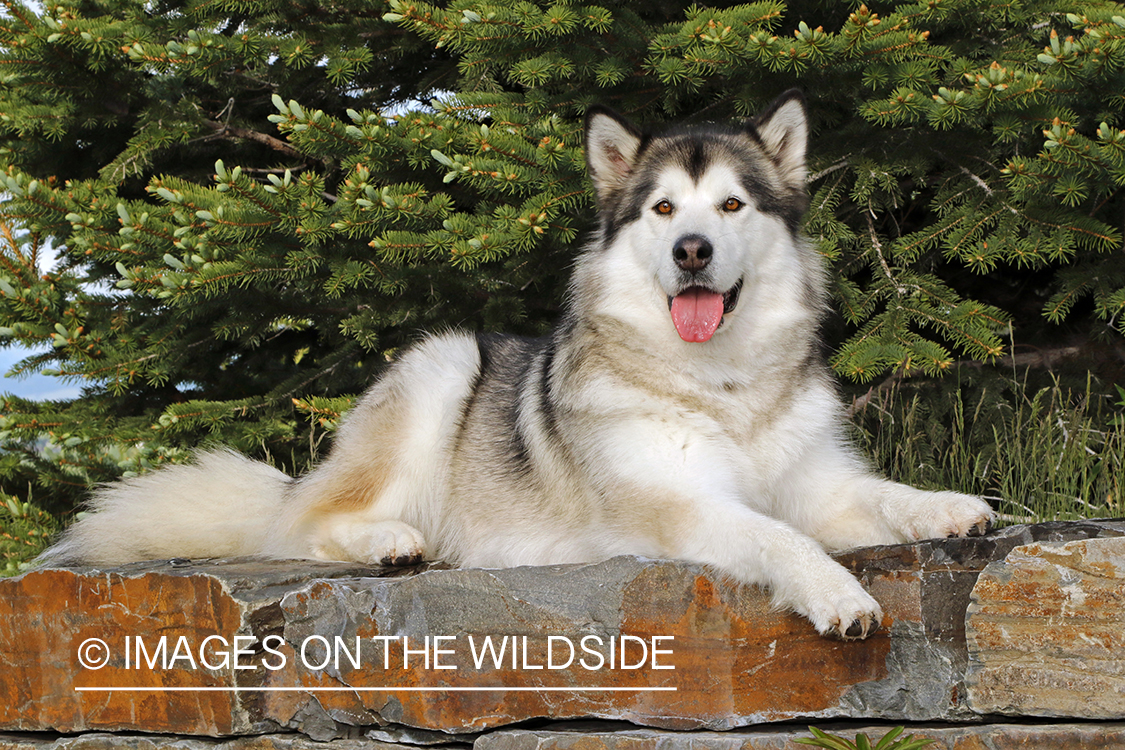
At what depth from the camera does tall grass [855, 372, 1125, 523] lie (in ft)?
14.4

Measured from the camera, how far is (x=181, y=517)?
401 centimetres

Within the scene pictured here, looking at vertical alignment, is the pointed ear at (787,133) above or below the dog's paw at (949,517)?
above

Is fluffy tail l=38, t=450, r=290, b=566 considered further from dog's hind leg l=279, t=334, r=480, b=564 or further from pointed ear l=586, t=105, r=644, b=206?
pointed ear l=586, t=105, r=644, b=206

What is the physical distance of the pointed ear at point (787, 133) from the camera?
3521mm

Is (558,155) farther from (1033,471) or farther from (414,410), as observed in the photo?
(1033,471)

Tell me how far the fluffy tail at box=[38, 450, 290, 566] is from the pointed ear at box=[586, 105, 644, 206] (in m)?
2.03

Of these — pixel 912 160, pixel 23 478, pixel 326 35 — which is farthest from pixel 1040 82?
pixel 23 478

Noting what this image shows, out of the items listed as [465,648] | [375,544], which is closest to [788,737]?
[465,648]

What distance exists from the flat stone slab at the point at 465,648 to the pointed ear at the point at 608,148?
158 centimetres

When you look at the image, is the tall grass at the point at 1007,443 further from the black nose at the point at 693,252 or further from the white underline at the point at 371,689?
the white underline at the point at 371,689

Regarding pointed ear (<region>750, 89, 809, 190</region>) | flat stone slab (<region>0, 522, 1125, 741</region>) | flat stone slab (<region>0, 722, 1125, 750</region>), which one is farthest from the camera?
pointed ear (<region>750, 89, 809, 190</region>)

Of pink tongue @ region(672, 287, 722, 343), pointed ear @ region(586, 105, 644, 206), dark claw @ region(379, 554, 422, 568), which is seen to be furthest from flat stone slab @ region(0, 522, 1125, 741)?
pointed ear @ region(586, 105, 644, 206)

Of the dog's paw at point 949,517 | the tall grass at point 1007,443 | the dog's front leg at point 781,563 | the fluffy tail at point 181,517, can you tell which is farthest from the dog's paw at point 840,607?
the fluffy tail at point 181,517
